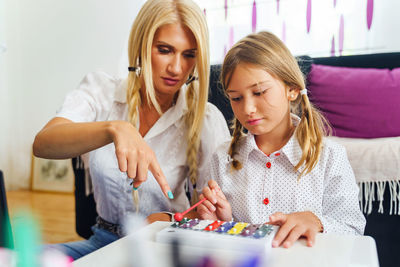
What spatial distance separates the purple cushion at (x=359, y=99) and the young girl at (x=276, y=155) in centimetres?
53

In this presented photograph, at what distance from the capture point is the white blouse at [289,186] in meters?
0.80

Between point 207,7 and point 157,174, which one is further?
point 207,7

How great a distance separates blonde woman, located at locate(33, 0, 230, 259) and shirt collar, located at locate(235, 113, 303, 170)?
13 cm

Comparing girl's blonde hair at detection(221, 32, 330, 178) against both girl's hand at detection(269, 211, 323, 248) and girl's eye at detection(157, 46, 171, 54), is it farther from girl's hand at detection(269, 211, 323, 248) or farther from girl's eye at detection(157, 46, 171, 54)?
girl's hand at detection(269, 211, 323, 248)

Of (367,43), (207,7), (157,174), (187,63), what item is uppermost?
(207,7)

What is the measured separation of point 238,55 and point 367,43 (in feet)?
5.24

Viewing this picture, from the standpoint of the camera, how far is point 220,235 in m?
0.45

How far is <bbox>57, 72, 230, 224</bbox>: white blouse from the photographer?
1.00m

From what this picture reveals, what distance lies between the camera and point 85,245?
922 mm

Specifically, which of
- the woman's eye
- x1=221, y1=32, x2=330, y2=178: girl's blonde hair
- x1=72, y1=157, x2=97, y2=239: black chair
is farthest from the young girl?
x1=72, y1=157, x2=97, y2=239: black chair

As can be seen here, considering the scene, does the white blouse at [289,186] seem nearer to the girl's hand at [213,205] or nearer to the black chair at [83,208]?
the girl's hand at [213,205]

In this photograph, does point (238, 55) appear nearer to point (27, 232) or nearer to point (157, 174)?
point (157, 174)

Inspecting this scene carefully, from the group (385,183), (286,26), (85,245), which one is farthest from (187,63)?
(286,26)

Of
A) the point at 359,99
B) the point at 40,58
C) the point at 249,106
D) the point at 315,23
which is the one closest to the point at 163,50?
the point at 249,106
